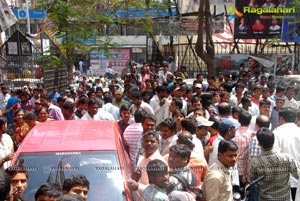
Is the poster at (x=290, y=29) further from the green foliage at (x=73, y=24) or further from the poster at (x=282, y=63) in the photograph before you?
the green foliage at (x=73, y=24)

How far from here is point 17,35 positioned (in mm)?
12773

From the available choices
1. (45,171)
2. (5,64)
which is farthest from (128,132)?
(5,64)

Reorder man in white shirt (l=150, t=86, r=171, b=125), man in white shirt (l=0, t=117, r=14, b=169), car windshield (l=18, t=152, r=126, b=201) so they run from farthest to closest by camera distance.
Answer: man in white shirt (l=150, t=86, r=171, b=125)
man in white shirt (l=0, t=117, r=14, b=169)
car windshield (l=18, t=152, r=126, b=201)

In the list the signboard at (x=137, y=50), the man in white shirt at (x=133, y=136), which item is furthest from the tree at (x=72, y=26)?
the signboard at (x=137, y=50)

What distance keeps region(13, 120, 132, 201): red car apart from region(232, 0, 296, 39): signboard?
57.4ft

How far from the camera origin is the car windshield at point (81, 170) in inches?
146

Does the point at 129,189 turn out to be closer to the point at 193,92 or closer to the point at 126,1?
the point at 193,92

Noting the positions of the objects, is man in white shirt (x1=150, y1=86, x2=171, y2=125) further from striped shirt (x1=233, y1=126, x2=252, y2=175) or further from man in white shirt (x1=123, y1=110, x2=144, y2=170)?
striped shirt (x1=233, y1=126, x2=252, y2=175)

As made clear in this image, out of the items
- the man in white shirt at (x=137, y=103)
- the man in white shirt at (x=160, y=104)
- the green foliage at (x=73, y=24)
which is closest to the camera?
the man in white shirt at (x=137, y=103)

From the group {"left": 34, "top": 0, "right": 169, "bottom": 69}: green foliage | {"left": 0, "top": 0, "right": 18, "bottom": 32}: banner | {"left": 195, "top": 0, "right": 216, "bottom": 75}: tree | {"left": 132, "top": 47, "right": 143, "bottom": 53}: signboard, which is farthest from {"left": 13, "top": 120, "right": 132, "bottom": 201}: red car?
{"left": 132, "top": 47, "right": 143, "bottom": 53}: signboard

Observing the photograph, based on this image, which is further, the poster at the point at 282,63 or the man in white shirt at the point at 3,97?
the poster at the point at 282,63

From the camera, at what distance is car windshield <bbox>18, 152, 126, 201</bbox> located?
3.71m

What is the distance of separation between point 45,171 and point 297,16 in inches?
680

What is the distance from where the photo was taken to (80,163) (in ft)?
12.6
